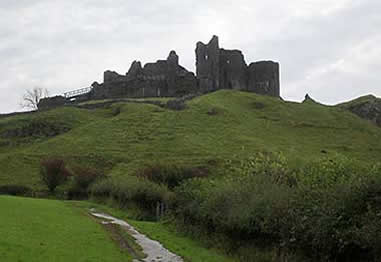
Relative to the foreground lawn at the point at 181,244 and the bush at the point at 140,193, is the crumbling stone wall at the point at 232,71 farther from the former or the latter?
the foreground lawn at the point at 181,244

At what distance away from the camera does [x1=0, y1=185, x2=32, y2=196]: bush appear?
256 feet

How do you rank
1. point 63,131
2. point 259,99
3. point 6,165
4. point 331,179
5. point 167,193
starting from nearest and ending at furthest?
point 331,179 → point 167,193 → point 6,165 → point 63,131 → point 259,99

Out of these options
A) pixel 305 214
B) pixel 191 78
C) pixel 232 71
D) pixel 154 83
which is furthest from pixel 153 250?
pixel 232 71

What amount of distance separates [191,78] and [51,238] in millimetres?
116485

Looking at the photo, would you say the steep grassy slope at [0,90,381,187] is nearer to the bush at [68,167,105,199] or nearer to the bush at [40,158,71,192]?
the bush at [40,158,71,192]

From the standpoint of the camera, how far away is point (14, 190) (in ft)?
257

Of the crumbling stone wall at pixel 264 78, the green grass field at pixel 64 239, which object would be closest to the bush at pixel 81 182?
the green grass field at pixel 64 239

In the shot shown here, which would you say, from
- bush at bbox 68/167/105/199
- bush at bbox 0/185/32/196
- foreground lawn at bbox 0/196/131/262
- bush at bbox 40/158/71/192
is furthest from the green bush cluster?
bush at bbox 0/185/32/196

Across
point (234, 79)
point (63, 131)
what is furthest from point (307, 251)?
point (234, 79)

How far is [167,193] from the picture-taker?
57.4m

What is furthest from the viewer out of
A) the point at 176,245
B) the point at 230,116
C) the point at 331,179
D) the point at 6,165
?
the point at 230,116

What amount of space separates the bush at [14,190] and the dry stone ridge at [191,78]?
2612 inches

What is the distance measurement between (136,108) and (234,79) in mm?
38659

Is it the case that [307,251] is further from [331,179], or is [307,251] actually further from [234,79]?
[234,79]
